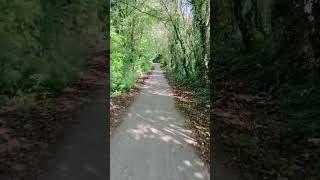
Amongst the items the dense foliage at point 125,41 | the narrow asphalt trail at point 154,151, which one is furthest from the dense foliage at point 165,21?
the narrow asphalt trail at point 154,151

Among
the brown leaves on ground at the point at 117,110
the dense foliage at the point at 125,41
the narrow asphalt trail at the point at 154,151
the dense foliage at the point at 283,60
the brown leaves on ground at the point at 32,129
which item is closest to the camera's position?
the narrow asphalt trail at the point at 154,151

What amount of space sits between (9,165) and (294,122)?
5.46 m

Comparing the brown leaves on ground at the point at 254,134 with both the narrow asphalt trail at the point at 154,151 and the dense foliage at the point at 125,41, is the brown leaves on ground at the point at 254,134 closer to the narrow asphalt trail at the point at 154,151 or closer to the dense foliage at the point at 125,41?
the narrow asphalt trail at the point at 154,151

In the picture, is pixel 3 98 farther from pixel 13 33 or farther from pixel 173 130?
pixel 173 130

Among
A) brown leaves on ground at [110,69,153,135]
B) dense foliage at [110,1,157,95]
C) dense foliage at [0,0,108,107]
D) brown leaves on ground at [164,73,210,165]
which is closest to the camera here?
brown leaves on ground at [164,73,210,165]

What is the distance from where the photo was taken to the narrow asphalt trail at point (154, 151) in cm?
608

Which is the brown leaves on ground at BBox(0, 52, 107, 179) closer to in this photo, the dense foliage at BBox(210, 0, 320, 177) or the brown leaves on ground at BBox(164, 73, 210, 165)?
the brown leaves on ground at BBox(164, 73, 210, 165)

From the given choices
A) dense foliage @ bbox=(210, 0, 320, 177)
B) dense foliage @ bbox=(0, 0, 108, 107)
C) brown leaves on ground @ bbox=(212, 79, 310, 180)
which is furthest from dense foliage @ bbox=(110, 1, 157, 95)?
brown leaves on ground @ bbox=(212, 79, 310, 180)

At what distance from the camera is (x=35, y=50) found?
12891 mm

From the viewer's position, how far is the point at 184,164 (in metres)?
6.59

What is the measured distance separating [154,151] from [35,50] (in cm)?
731

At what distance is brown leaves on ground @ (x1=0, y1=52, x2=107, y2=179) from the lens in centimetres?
619

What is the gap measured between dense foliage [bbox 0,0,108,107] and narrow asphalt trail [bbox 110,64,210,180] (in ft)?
9.61

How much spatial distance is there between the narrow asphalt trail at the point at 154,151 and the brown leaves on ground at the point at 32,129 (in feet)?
4.16
